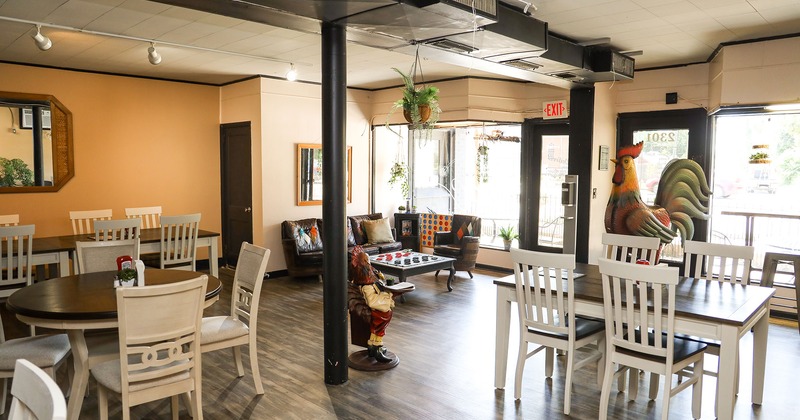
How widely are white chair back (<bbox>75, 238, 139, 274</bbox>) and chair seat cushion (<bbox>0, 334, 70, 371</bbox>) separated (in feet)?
2.74

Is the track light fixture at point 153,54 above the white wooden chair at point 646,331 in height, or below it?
above

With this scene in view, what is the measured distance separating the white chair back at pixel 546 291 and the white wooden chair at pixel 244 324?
170 cm

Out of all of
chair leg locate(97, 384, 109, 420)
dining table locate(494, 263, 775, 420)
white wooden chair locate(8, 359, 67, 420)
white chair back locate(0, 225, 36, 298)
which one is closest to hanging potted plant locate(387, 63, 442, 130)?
dining table locate(494, 263, 775, 420)

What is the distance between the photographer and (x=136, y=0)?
405cm

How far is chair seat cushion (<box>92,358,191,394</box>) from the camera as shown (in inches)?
111

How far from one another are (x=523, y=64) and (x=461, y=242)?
3356mm

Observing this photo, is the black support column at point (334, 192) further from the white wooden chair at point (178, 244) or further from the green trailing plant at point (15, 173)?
the green trailing plant at point (15, 173)

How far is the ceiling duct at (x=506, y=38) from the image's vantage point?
12.8 feet

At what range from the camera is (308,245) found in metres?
7.55

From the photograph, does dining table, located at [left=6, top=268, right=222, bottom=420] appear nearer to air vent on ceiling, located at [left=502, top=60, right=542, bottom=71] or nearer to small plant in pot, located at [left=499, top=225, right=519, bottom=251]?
air vent on ceiling, located at [left=502, top=60, right=542, bottom=71]

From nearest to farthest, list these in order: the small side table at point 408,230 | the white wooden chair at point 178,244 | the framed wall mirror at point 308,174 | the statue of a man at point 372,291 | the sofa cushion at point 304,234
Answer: the statue of a man at point 372,291 → the white wooden chair at point 178,244 → the sofa cushion at point 304,234 → the framed wall mirror at point 308,174 → the small side table at point 408,230

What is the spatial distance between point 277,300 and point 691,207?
461cm

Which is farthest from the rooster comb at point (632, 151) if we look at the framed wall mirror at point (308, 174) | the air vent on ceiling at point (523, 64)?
the framed wall mirror at point (308, 174)

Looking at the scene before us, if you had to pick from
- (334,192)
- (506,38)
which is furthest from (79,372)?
(506,38)
